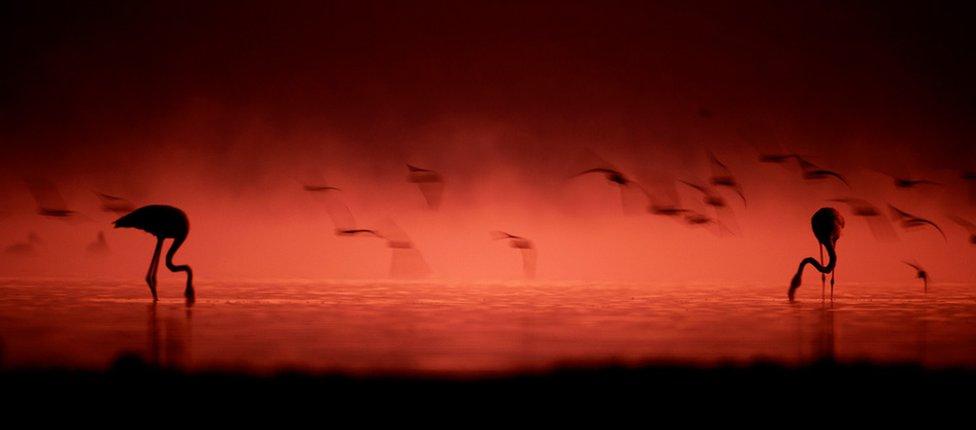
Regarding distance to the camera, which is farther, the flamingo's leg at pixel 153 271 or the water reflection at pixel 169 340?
the flamingo's leg at pixel 153 271

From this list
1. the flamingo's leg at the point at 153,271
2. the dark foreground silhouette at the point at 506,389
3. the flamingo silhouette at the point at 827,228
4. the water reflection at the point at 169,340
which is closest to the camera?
the dark foreground silhouette at the point at 506,389

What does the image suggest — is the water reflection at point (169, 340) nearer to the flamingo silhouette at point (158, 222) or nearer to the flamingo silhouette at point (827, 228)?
the flamingo silhouette at point (158, 222)

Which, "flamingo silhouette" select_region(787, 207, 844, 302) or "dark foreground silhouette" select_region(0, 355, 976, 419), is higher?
"flamingo silhouette" select_region(787, 207, 844, 302)

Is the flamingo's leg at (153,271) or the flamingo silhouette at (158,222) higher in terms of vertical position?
the flamingo silhouette at (158,222)

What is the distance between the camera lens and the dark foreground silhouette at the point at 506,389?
7383 mm

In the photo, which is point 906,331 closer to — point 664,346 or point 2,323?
point 664,346

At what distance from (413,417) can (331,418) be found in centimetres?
51

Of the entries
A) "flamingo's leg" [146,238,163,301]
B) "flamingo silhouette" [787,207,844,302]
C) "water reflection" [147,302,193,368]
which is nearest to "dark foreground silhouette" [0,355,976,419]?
"water reflection" [147,302,193,368]

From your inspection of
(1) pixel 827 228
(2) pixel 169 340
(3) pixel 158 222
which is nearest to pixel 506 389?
(2) pixel 169 340

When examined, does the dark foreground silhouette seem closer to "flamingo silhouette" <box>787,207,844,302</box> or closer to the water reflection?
the water reflection

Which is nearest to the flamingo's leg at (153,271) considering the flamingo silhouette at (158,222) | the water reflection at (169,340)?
the flamingo silhouette at (158,222)

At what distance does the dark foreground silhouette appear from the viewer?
7383 mm

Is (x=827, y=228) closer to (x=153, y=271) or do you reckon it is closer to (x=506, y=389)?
(x=153, y=271)

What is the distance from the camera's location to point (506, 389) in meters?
8.00
